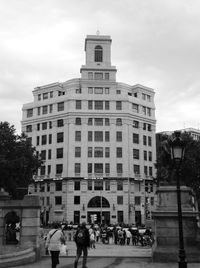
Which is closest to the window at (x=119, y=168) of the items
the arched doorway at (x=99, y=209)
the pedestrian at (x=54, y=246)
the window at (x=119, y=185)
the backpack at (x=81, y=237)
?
the window at (x=119, y=185)

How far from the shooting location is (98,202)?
7475 centimetres

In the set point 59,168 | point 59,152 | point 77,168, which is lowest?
point 77,168

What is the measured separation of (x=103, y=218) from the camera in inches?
2889

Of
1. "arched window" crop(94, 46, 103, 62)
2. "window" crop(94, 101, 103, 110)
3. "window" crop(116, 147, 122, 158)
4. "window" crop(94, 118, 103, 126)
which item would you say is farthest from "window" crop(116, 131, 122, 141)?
"arched window" crop(94, 46, 103, 62)

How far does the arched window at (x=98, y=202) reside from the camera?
7441 centimetres

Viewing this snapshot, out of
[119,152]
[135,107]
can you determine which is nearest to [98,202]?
[119,152]

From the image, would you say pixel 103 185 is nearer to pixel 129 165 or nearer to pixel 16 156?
pixel 129 165

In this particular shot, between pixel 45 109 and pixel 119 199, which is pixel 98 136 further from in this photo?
pixel 45 109

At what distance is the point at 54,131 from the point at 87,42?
22.5m

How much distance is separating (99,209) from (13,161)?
31966mm

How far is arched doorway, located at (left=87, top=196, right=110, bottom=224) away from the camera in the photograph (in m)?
73.2

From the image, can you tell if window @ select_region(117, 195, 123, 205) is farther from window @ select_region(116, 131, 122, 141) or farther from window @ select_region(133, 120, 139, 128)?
window @ select_region(133, 120, 139, 128)

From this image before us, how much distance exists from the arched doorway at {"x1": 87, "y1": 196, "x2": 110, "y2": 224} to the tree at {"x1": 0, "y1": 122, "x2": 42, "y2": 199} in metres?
26.3

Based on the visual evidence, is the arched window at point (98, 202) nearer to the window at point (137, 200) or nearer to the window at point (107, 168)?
the window at point (107, 168)
